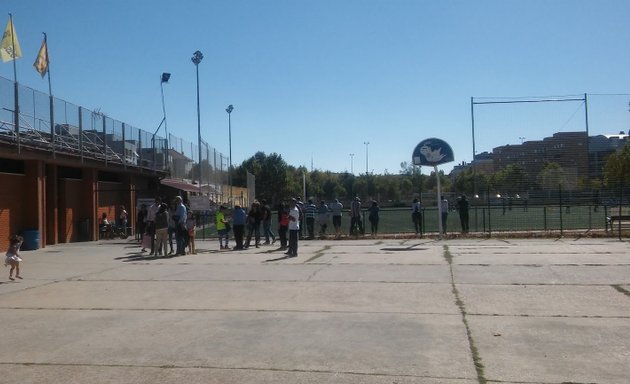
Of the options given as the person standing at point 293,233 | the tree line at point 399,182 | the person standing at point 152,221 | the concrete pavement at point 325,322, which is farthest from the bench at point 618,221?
the person standing at point 152,221

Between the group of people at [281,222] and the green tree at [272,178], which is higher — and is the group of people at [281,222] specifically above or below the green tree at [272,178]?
below

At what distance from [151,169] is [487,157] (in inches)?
929

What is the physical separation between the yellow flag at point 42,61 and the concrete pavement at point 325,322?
16997mm

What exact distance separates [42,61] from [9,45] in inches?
174

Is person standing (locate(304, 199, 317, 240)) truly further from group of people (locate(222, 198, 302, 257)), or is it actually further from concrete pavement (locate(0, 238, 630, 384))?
concrete pavement (locate(0, 238, 630, 384))

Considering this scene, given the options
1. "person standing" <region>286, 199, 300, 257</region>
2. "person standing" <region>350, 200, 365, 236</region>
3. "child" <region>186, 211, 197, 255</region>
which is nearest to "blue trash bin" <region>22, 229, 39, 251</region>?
"child" <region>186, 211, 197, 255</region>

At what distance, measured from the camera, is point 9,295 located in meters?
11.3

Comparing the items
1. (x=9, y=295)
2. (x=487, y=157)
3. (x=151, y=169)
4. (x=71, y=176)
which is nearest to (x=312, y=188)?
A: (x=487, y=157)

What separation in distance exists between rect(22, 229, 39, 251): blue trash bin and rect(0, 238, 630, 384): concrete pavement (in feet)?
22.3

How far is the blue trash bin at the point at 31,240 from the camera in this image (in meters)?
21.9

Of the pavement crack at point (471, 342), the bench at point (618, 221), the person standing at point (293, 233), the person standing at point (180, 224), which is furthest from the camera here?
the bench at point (618, 221)

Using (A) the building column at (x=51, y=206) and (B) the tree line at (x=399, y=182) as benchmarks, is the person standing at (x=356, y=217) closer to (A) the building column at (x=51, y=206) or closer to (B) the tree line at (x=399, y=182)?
(B) the tree line at (x=399, y=182)

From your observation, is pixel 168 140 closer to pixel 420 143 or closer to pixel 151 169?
pixel 151 169

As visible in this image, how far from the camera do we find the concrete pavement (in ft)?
20.3
